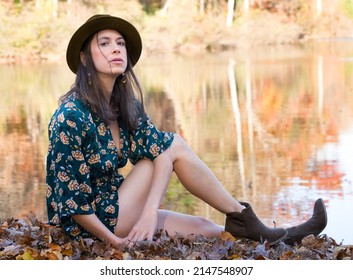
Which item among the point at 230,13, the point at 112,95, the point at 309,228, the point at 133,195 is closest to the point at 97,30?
the point at 112,95

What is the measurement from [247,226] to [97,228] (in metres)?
0.52

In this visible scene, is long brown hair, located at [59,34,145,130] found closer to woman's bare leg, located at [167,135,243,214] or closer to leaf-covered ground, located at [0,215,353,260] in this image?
woman's bare leg, located at [167,135,243,214]

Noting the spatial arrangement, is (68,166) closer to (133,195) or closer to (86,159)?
(86,159)

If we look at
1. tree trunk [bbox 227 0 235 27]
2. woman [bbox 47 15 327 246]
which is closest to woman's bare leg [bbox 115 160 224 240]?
woman [bbox 47 15 327 246]

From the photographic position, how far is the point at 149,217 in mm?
2650

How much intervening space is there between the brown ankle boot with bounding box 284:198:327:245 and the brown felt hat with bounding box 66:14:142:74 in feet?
2.59

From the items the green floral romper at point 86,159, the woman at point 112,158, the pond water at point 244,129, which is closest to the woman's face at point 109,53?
the woman at point 112,158

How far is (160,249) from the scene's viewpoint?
8.35ft

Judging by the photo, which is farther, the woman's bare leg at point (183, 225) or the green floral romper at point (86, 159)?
the woman's bare leg at point (183, 225)

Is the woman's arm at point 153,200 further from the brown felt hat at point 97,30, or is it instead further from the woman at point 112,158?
the brown felt hat at point 97,30

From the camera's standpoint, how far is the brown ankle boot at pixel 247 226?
2.82 metres

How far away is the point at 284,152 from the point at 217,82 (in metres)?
6.36
